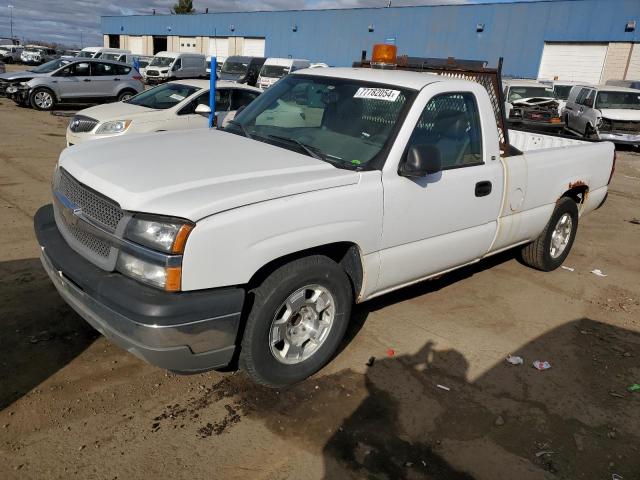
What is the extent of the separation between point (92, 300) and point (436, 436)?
6.75ft

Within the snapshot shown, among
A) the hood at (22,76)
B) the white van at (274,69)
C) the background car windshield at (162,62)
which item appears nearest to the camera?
the hood at (22,76)

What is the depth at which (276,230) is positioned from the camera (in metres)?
2.88

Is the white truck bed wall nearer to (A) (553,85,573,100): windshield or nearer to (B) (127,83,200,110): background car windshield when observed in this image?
(B) (127,83,200,110): background car windshield

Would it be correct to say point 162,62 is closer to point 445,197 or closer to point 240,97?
point 240,97

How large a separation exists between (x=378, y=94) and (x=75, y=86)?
16.6 meters

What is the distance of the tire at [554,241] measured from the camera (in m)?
5.49

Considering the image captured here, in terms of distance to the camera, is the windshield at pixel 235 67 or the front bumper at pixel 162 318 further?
the windshield at pixel 235 67

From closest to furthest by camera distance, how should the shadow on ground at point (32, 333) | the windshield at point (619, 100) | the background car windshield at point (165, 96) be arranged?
the shadow on ground at point (32, 333) < the background car windshield at point (165, 96) < the windshield at point (619, 100)

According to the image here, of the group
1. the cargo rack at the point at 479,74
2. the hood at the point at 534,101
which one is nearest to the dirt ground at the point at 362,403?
the cargo rack at the point at 479,74

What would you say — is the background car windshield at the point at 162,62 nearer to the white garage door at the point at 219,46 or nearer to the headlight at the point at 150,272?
the white garage door at the point at 219,46

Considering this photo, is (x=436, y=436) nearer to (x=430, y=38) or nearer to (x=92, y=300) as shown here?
(x=92, y=300)

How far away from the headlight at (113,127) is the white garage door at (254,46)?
41.0 metres

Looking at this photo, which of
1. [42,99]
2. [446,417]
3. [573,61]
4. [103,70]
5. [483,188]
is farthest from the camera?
[573,61]

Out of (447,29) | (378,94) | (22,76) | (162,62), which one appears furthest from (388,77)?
(447,29)
